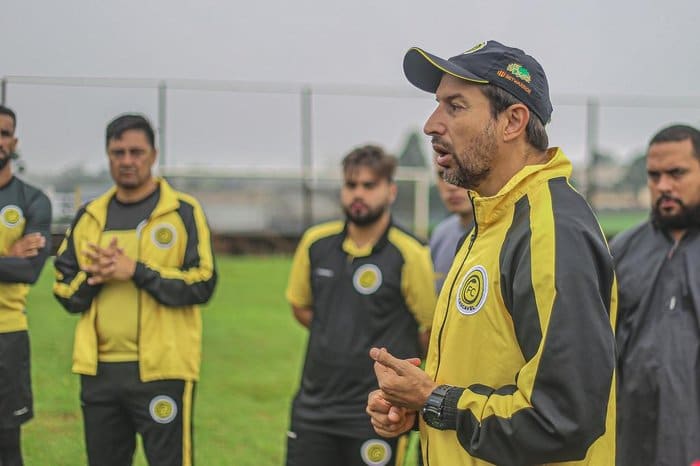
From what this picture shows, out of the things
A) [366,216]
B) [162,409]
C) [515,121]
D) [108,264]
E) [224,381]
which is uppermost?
[515,121]

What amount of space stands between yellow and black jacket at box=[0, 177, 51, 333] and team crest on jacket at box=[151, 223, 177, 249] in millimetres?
544

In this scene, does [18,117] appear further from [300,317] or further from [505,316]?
[505,316]

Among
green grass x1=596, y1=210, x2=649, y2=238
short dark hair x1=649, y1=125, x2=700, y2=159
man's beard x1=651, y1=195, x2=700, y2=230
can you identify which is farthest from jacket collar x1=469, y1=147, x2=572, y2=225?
green grass x1=596, y1=210, x2=649, y2=238

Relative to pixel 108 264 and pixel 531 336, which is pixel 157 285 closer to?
pixel 108 264

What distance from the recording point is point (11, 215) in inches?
160

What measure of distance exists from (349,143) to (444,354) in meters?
16.0

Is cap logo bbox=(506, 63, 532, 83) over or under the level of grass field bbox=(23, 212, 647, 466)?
over

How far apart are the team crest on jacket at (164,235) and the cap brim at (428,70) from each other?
6.51 feet

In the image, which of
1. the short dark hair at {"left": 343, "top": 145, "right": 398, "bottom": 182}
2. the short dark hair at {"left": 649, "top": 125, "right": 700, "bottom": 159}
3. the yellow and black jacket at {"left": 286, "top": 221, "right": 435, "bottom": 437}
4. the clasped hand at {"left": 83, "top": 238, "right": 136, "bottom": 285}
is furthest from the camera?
the short dark hair at {"left": 343, "top": 145, "right": 398, "bottom": 182}

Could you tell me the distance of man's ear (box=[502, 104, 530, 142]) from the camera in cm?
227

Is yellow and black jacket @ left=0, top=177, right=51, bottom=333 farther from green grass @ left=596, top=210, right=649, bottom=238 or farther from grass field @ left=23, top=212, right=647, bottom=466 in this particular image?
green grass @ left=596, top=210, right=649, bottom=238

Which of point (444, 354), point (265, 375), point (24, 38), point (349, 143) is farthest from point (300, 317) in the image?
point (349, 143)

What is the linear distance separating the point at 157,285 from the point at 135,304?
183mm

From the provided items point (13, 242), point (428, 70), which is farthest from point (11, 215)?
point (428, 70)
